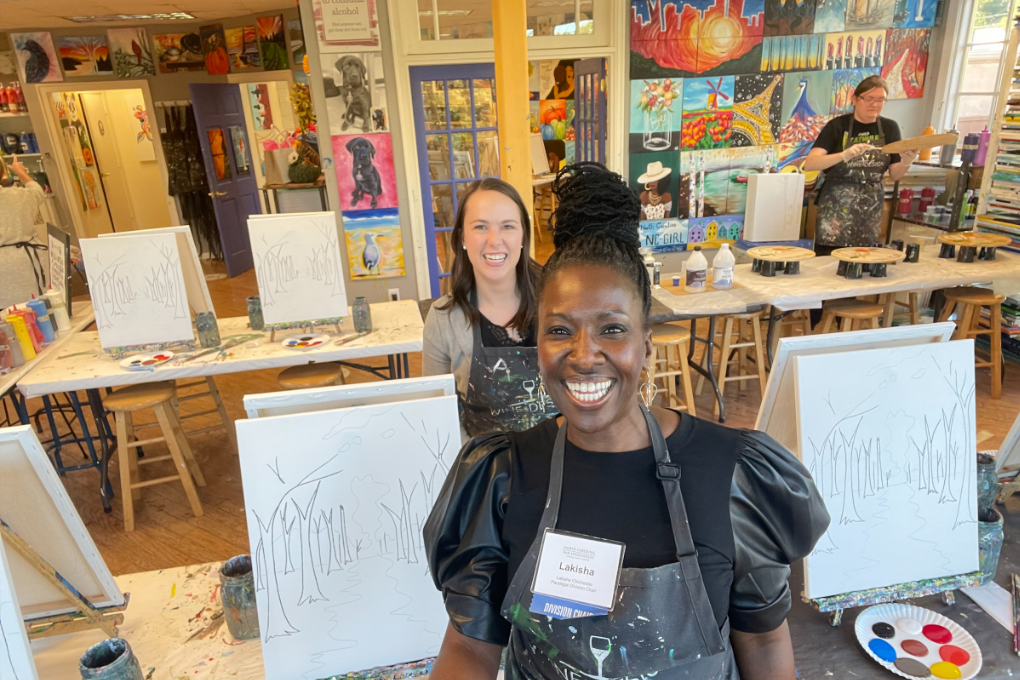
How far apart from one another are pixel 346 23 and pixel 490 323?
4.01 metres

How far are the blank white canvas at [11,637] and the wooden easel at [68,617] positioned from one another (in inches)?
6.1

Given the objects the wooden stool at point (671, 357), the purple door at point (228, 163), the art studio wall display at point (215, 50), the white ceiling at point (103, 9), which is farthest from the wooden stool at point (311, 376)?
the art studio wall display at point (215, 50)

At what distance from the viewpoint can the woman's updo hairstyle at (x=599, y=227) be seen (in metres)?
1.12

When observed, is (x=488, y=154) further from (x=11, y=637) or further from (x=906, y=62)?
(x=11, y=637)

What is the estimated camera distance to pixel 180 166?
812 centimetres

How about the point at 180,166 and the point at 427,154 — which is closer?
the point at 427,154

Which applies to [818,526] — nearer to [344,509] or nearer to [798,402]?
[798,402]

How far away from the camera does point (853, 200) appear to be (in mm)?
4473

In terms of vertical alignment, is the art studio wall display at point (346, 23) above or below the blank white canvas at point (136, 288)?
above

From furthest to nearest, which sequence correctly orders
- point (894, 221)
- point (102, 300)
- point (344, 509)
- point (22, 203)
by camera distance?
point (894, 221)
point (22, 203)
point (102, 300)
point (344, 509)

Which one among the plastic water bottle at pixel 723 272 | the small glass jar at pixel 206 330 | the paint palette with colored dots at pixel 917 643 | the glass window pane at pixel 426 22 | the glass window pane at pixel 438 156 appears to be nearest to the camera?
the paint palette with colored dots at pixel 917 643

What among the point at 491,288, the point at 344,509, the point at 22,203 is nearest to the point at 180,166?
the point at 22,203

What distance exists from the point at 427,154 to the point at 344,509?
450cm

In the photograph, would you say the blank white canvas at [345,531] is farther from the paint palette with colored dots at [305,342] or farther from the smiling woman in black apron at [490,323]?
the paint palette with colored dots at [305,342]
